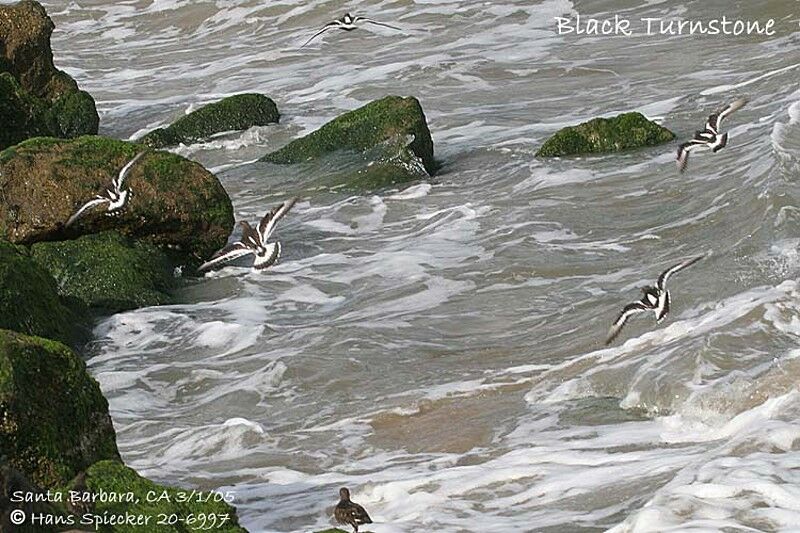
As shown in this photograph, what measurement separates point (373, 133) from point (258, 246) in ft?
14.7

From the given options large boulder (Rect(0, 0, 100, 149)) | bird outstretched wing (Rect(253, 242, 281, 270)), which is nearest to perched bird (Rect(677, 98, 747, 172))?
bird outstretched wing (Rect(253, 242, 281, 270))

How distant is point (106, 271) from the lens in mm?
11875

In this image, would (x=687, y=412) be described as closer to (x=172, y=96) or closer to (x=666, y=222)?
(x=666, y=222)

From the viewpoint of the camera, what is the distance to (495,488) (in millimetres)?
7422

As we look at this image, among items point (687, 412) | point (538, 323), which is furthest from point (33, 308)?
point (687, 412)

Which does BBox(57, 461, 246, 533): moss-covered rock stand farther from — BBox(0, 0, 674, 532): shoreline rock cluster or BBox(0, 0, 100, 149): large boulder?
BBox(0, 0, 100, 149): large boulder

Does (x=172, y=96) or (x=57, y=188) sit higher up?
(x=57, y=188)

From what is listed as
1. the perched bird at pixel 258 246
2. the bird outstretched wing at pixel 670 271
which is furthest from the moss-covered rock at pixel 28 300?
the bird outstretched wing at pixel 670 271

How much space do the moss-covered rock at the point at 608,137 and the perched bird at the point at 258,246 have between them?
14.0 ft

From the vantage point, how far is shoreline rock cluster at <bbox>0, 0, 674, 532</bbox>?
643 centimetres

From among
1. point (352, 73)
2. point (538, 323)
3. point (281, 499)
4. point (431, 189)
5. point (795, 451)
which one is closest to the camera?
point (795, 451)

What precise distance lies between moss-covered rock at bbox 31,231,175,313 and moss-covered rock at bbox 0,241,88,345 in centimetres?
74

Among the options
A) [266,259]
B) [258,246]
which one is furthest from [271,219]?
[266,259]

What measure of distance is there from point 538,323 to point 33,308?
3759 mm
